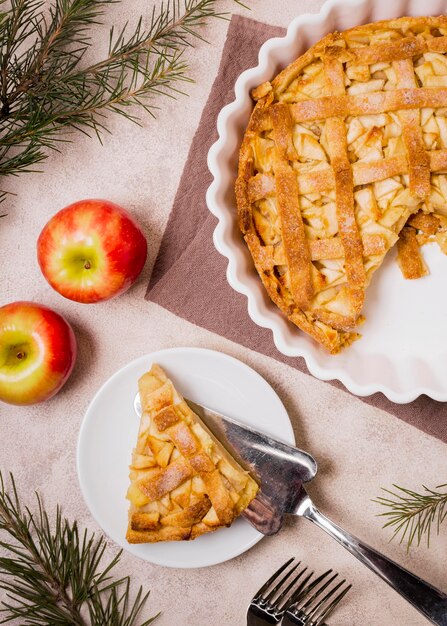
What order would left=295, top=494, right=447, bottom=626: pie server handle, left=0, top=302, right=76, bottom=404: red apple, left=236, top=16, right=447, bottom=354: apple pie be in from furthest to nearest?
left=0, top=302, right=76, bottom=404: red apple → left=295, top=494, right=447, bottom=626: pie server handle → left=236, top=16, right=447, bottom=354: apple pie

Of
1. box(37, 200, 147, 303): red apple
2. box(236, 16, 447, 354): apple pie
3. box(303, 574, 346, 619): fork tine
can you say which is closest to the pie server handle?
box(303, 574, 346, 619): fork tine

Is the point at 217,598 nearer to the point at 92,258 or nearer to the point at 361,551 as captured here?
the point at 361,551

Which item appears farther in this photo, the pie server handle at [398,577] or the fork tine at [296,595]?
the fork tine at [296,595]

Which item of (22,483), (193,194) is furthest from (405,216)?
(22,483)

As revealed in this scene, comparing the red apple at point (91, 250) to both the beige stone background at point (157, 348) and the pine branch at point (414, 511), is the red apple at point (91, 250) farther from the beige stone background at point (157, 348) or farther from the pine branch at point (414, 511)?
the pine branch at point (414, 511)

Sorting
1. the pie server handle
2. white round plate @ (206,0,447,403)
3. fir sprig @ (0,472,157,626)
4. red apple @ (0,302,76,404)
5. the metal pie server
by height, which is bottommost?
fir sprig @ (0,472,157,626)

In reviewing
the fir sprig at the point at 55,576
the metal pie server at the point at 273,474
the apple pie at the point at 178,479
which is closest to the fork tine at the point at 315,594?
the metal pie server at the point at 273,474

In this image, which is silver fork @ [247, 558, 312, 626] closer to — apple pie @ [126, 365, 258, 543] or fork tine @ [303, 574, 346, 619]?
fork tine @ [303, 574, 346, 619]
